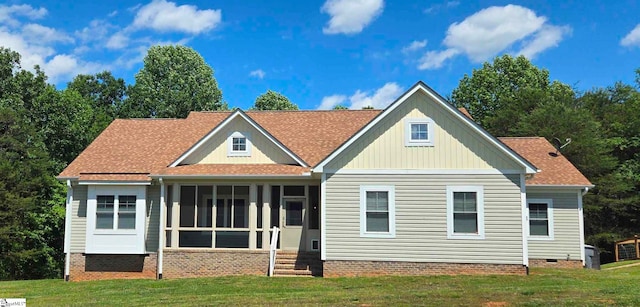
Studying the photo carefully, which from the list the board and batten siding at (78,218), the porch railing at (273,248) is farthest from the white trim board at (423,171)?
the board and batten siding at (78,218)

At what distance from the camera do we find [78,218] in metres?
17.2

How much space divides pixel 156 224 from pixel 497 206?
36.3ft

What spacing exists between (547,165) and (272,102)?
35404 mm

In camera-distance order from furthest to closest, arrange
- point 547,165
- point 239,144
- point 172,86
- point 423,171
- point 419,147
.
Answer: point 172,86, point 547,165, point 239,144, point 419,147, point 423,171

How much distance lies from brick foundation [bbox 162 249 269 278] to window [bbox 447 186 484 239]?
5.96m

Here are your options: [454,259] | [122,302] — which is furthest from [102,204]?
[454,259]

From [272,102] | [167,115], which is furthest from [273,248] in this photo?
[272,102]

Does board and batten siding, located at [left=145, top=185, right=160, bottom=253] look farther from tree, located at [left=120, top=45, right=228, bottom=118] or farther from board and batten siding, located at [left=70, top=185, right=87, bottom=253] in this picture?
tree, located at [left=120, top=45, right=228, bottom=118]

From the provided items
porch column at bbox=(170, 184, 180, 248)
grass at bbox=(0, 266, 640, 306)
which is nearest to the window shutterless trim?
grass at bbox=(0, 266, 640, 306)

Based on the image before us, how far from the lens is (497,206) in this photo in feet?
47.8

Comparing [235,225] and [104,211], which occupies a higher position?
[104,211]

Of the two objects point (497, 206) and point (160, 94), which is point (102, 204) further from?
point (160, 94)

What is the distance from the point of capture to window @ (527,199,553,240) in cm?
1677

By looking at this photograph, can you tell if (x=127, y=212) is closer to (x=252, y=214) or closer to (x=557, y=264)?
(x=252, y=214)
